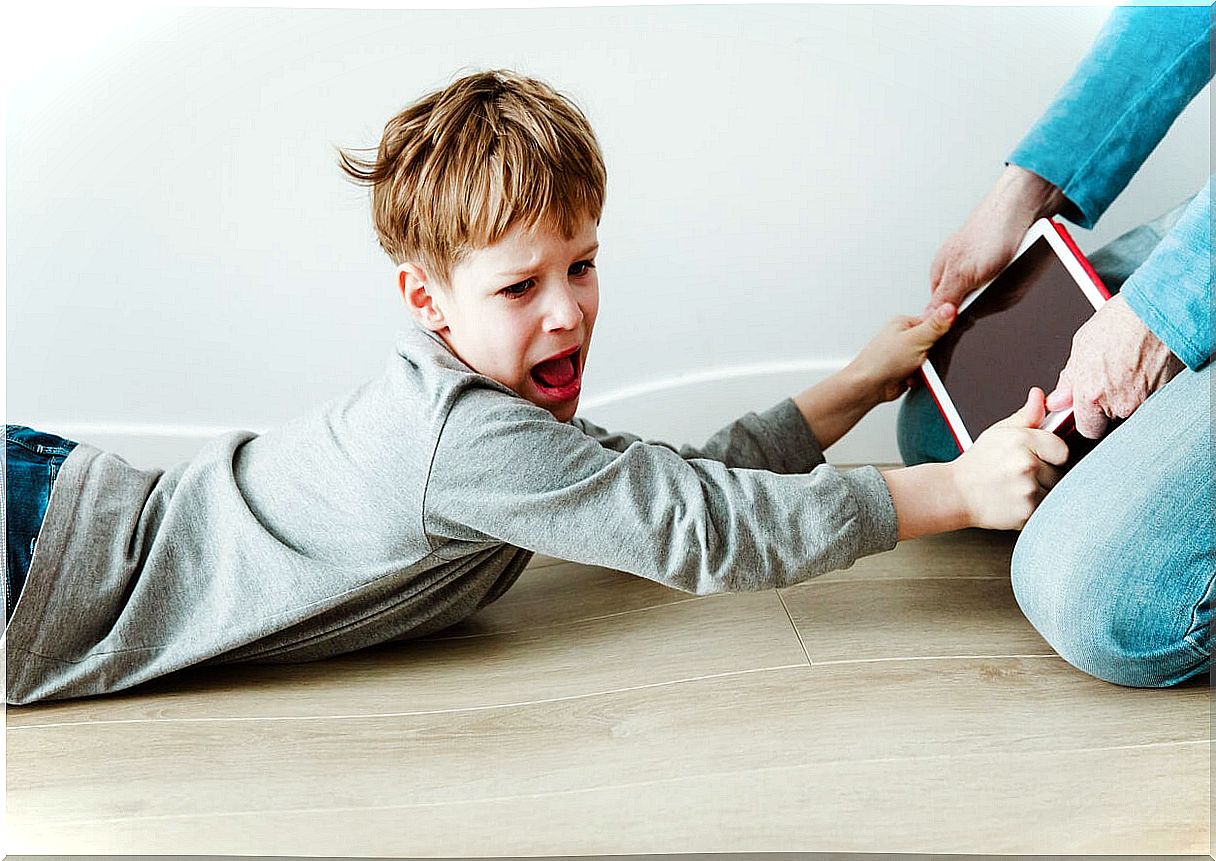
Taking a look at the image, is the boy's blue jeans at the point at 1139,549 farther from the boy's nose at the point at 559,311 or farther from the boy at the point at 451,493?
the boy's nose at the point at 559,311

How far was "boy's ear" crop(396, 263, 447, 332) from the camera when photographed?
97 centimetres

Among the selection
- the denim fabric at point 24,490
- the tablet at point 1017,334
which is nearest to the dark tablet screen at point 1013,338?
the tablet at point 1017,334

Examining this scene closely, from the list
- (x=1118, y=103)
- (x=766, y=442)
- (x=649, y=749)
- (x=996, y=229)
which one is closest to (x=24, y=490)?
(x=649, y=749)

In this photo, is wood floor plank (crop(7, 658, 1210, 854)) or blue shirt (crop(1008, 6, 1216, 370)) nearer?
wood floor plank (crop(7, 658, 1210, 854))

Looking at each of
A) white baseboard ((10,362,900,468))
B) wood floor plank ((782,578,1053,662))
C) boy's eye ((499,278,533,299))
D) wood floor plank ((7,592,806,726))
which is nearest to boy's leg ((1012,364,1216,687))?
wood floor plank ((782,578,1053,662))

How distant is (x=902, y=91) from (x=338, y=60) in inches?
23.8

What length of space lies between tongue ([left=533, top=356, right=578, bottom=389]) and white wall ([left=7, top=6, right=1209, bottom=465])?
16.3 inches

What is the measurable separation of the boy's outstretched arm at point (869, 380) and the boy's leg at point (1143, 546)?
32cm

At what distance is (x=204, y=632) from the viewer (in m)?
0.94

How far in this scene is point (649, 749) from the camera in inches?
33.4

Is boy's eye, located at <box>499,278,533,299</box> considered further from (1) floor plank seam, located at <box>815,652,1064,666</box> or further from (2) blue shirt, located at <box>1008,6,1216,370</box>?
(2) blue shirt, located at <box>1008,6,1216,370</box>

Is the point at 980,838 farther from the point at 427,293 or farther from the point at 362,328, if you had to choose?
the point at 362,328

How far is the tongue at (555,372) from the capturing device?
99cm

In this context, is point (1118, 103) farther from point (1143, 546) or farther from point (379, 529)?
point (379, 529)
